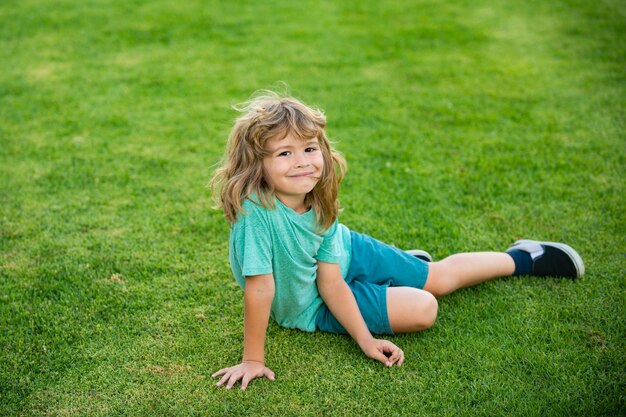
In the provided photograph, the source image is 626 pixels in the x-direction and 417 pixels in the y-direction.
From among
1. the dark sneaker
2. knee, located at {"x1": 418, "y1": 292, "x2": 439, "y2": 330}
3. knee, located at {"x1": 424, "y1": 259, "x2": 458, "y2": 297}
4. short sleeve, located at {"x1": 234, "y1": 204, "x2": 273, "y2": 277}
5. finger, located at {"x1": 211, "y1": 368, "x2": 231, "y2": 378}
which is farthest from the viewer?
A: the dark sneaker

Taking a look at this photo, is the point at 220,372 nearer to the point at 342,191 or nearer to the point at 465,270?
the point at 465,270

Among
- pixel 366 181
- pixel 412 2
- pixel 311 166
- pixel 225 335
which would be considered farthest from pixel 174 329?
pixel 412 2

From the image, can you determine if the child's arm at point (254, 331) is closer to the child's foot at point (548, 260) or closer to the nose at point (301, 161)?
the nose at point (301, 161)

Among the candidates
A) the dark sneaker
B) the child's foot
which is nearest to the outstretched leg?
the child's foot

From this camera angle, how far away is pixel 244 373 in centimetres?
257

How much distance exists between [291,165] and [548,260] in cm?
152

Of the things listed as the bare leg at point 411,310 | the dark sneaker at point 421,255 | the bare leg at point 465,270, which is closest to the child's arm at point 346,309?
the bare leg at point 411,310

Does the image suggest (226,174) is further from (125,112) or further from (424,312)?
(125,112)

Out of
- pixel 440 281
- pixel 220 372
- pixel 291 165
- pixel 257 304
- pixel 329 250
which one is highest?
pixel 291 165

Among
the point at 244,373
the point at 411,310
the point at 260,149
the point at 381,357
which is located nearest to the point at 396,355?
the point at 381,357

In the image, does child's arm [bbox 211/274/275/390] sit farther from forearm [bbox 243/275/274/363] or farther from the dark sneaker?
the dark sneaker

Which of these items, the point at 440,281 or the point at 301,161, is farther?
the point at 440,281

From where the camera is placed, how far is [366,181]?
4242 millimetres

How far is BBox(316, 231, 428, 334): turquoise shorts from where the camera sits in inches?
111
